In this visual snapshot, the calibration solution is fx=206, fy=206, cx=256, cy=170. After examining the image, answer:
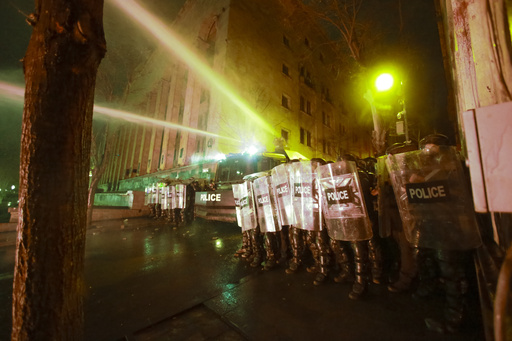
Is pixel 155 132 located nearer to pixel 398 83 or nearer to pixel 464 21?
pixel 398 83

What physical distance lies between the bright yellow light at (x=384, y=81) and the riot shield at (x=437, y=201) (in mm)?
5266

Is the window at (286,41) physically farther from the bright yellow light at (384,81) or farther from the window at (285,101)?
the bright yellow light at (384,81)

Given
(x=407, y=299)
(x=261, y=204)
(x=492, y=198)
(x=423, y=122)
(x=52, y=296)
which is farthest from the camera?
(x=423, y=122)

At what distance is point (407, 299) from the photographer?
2.81 m

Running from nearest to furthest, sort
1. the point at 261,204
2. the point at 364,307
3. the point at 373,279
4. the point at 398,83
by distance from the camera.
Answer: the point at 364,307 < the point at 373,279 < the point at 261,204 < the point at 398,83

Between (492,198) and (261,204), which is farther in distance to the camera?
(261,204)

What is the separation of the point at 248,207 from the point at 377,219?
2.53 meters

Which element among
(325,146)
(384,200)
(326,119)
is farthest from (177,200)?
(326,119)

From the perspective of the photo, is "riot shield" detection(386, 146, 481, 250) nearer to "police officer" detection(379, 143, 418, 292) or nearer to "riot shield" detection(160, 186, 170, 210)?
"police officer" detection(379, 143, 418, 292)

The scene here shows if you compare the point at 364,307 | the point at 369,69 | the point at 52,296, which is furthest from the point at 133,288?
the point at 369,69

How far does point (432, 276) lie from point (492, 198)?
2744 millimetres

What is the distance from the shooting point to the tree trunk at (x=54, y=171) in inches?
52.6

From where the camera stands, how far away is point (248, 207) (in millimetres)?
4691

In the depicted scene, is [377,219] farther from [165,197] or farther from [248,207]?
[165,197]
